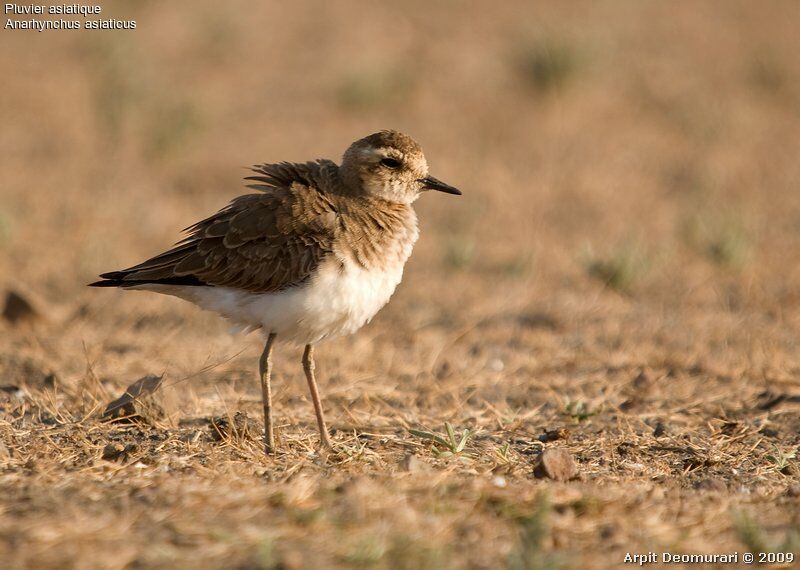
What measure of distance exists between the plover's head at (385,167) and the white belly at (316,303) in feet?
1.69

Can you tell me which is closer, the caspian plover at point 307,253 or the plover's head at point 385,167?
the caspian plover at point 307,253

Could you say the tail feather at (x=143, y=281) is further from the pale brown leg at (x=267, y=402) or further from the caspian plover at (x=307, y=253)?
the pale brown leg at (x=267, y=402)

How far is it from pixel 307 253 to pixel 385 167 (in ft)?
2.70

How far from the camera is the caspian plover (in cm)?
536

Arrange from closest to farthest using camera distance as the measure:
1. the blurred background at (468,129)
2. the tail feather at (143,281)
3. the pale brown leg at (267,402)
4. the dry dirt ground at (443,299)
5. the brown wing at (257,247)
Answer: the dry dirt ground at (443,299)
the pale brown leg at (267,402)
the brown wing at (257,247)
the tail feather at (143,281)
the blurred background at (468,129)

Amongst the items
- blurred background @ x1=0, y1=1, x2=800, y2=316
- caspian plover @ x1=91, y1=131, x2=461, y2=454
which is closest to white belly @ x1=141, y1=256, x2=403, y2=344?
caspian plover @ x1=91, y1=131, x2=461, y2=454

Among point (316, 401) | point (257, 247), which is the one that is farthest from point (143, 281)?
point (316, 401)

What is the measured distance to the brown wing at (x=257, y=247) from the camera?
5406 mm

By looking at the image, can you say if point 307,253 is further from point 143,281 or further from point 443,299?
point 443,299

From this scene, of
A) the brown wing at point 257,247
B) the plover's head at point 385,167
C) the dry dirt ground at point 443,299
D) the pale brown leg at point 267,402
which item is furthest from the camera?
the plover's head at point 385,167

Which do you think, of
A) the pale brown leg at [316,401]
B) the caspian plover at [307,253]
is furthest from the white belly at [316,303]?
the pale brown leg at [316,401]

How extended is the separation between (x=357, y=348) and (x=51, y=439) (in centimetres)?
280

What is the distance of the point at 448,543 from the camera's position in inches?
153

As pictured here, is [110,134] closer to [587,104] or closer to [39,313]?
[39,313]
